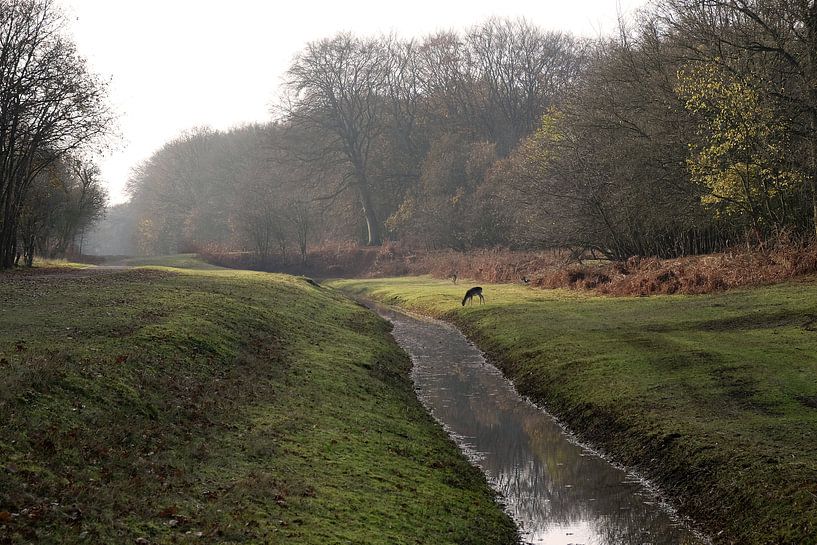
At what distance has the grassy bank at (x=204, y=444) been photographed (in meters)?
9.55

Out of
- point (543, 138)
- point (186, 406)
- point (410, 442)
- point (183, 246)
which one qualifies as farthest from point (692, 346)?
point (183, 246)

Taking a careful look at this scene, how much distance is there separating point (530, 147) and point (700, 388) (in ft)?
140

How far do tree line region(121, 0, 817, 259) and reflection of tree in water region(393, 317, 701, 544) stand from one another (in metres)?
17.9

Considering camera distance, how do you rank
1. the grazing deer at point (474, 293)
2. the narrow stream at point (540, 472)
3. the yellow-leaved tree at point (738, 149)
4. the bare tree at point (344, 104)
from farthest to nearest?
the bare tree at point (344, 104), the grazing deer at point (474, 293), the yellow-leaved tree at point (738, 149), the narrow stream at point (540, 472)

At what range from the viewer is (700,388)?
1827cm

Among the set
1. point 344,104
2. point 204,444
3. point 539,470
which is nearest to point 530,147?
point 344,104

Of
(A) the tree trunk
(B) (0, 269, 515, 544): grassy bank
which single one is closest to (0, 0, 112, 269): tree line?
(B) (0, 269, 515, 544): grassy bank

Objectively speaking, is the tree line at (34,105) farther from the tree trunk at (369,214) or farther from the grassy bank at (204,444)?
the tree trunk at (369,214)

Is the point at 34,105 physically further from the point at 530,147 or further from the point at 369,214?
the point at 369,214

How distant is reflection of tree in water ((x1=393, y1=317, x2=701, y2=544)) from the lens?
495 inches

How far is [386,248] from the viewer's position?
8106 cm

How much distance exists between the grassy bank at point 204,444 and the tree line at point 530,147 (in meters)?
21.4

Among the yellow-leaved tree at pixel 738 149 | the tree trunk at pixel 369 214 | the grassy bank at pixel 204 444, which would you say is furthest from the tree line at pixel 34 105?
the tree trunk at pixel 369 214

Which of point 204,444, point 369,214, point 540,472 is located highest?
point 369,214
